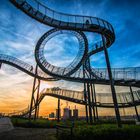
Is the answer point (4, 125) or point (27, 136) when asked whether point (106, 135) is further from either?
point (4, 125)

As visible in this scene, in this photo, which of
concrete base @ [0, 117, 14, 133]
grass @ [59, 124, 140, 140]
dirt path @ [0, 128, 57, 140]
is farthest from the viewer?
concrete base @ [0, 117, 14, 133]

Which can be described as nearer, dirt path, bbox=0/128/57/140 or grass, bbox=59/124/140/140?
grass, bbox=59/124/140/140

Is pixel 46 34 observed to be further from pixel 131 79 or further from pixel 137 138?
pixel 137 138

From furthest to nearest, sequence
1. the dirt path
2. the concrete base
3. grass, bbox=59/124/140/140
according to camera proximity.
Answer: the concrete base < the dirt path < grass, bbox=59/124/140/140

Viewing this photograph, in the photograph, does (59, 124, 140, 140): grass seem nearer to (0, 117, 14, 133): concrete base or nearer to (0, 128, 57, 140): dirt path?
(0, 128, 57, 140): dirt path

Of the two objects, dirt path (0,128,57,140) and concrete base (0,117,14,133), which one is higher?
concrete base (0,117,14,133)

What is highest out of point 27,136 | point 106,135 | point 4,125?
point 4,125

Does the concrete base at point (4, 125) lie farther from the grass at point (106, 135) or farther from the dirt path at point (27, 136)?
the grass at point (106, 135)

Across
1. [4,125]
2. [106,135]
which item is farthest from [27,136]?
[106,135]

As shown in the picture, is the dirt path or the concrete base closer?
the dirt path

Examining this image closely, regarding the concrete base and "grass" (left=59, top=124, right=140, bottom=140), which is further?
the concrete base

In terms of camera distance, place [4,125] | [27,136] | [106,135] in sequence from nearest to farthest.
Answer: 1. [106,135]
2. [27,136]
3. [4,125]

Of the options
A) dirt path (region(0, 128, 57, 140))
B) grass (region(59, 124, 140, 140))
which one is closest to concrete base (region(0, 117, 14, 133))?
dirt path (region(0, 128, 57, 140))

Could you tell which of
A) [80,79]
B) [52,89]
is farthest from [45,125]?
[52,89]
